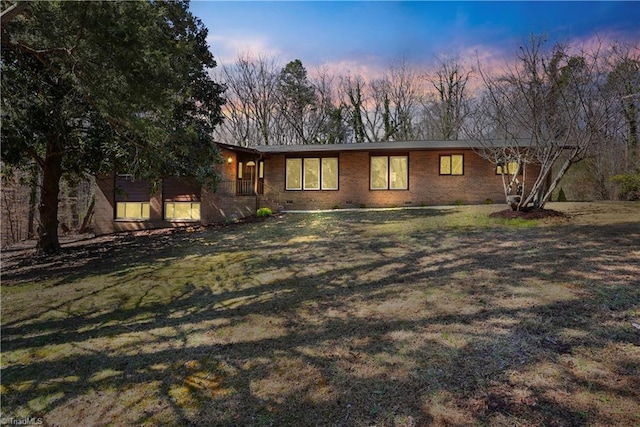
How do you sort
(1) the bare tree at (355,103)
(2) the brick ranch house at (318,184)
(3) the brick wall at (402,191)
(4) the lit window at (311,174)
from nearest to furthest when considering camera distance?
(2) the brick ranch house at (318,184) → (3) the brick wall at (402,191) → (4) the lit window at (311,174) → (1) the bare tree at (355,103)

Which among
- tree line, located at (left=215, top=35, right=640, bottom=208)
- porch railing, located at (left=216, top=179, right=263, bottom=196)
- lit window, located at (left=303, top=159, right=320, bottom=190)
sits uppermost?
tree line, located at (left=215, top=35, right=640, bottom=208)

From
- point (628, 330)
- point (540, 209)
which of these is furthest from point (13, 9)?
point (540, 209)

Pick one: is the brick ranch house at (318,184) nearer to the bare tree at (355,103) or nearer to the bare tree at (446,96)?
the bare tree at (446,96)

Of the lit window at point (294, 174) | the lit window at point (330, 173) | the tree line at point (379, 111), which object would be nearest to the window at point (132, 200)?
the lit window at point (294, 174)

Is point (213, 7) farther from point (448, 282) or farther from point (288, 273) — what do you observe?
point (448, 282)

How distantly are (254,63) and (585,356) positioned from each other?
106 ft

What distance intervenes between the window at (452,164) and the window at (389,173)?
64.9 inches

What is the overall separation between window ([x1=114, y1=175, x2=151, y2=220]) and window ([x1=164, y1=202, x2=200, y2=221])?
87cm

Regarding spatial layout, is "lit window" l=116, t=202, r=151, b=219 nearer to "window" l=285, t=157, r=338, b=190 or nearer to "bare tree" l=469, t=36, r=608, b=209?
"window" l=285, t=157, r=338, b=190

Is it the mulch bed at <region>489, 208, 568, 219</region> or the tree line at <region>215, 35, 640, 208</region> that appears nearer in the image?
the mulch bed at <region>489, 208, 568, 219</region>

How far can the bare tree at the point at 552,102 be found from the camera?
7828 millimetres

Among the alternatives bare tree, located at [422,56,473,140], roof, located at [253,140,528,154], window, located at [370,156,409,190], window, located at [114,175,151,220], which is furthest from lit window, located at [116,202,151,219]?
bare tree, located at [422,56,473,140]

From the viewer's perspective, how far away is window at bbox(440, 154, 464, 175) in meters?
15.1

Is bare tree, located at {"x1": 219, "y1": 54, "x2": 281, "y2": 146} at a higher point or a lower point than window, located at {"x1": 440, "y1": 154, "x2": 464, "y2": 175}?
higher
